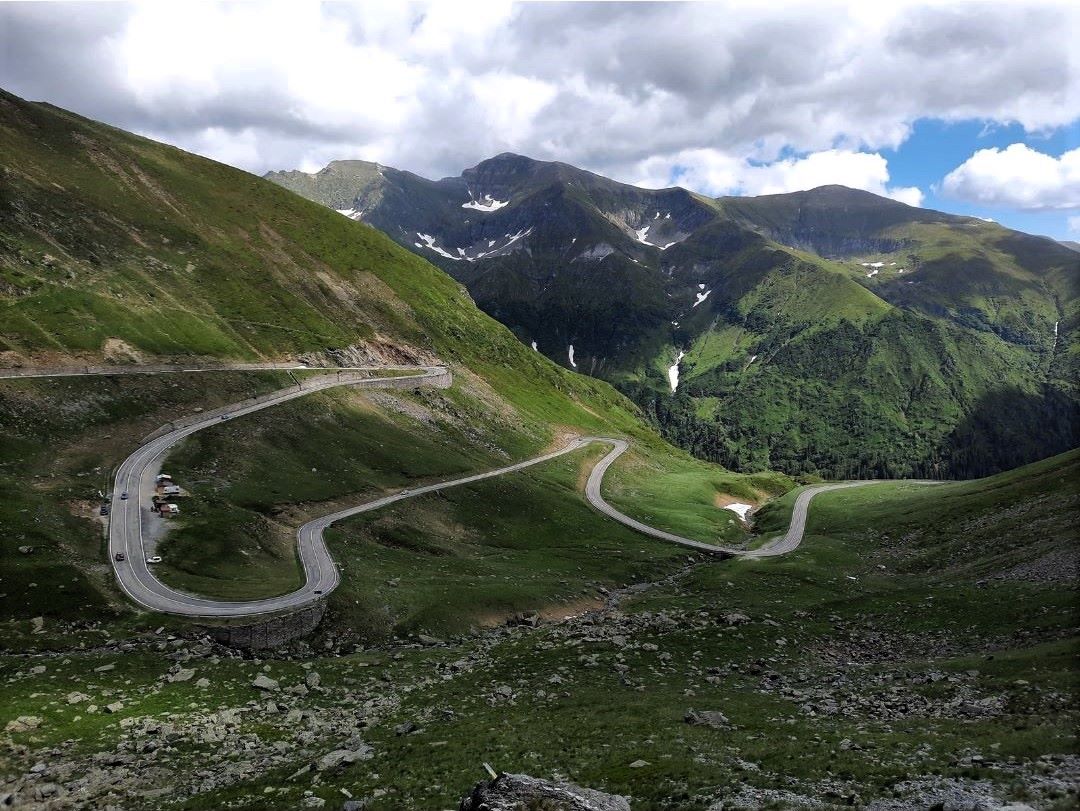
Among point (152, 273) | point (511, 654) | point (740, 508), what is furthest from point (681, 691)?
point (152, 273)

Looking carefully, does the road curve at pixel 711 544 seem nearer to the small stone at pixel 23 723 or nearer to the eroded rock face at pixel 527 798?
the eroded rock face at pixel 527 798

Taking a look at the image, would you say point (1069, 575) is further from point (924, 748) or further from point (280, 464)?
point (280, 464)

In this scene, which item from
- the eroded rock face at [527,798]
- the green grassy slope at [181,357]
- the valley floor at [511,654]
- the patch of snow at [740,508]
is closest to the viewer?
the eroded rock face at [527,798]

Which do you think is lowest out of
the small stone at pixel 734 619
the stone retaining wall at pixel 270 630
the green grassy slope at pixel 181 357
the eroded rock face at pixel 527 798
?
the stone retaining wall at pixel 270 630

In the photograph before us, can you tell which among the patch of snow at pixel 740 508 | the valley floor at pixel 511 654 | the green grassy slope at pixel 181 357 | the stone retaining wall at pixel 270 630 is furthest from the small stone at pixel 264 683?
the patch of snow at pixel 740 508

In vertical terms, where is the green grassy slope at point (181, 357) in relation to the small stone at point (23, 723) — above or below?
above

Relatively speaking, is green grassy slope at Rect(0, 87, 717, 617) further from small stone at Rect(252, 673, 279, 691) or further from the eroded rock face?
the eroded rock face

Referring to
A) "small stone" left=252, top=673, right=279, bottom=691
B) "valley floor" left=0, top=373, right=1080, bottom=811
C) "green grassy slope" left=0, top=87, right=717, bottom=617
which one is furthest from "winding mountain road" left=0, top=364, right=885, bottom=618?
"small stone" left=252, top=673, right=279, bottom=691
